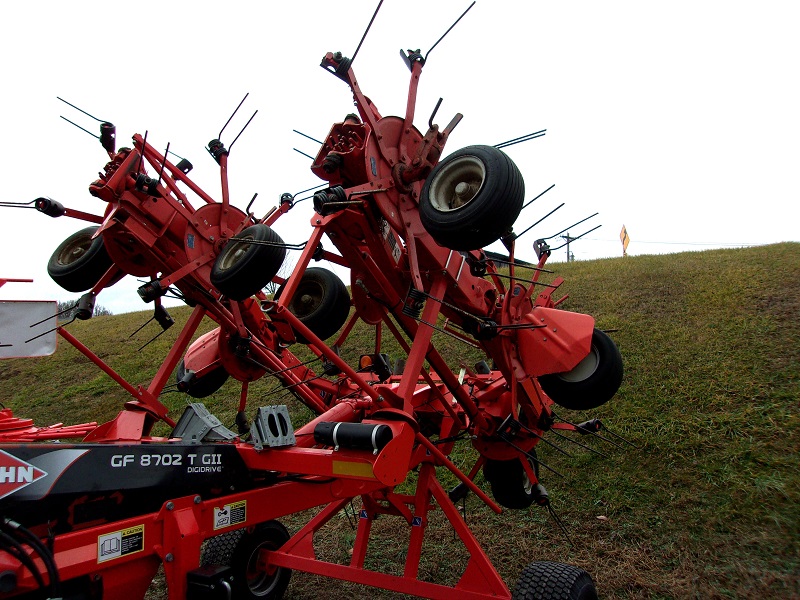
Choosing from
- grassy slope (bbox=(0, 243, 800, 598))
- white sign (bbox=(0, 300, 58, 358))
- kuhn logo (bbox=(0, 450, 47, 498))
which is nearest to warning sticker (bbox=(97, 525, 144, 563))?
kuhn logo (bbox=(0, 450, 47, 498))

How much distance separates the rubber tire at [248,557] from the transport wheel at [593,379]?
2989 mm

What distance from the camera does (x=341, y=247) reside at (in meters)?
4.82

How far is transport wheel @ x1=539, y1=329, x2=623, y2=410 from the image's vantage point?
5383mm

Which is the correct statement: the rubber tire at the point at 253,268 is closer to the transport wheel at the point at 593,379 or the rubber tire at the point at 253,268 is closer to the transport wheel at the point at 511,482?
the transport wheel at the point at 593,379

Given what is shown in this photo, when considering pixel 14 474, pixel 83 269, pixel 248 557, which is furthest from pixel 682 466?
pixel 83 269

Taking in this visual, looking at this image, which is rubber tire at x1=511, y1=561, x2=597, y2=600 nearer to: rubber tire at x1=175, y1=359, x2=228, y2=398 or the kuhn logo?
the kuhn logo

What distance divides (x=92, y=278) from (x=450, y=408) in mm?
3836

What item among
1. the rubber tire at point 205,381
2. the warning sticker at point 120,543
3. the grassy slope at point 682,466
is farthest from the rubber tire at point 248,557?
the warning sticker at point 120,543

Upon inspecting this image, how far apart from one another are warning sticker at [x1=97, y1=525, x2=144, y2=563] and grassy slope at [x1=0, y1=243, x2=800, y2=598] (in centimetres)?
308

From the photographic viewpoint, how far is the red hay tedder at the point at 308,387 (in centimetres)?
328

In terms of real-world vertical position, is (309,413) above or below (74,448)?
below

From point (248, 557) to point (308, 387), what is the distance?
1781 millimetres

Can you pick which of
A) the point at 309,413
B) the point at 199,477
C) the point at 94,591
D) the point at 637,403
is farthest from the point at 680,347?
the point at 94,591

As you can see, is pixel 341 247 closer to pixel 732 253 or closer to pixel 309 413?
pixel 309 413
